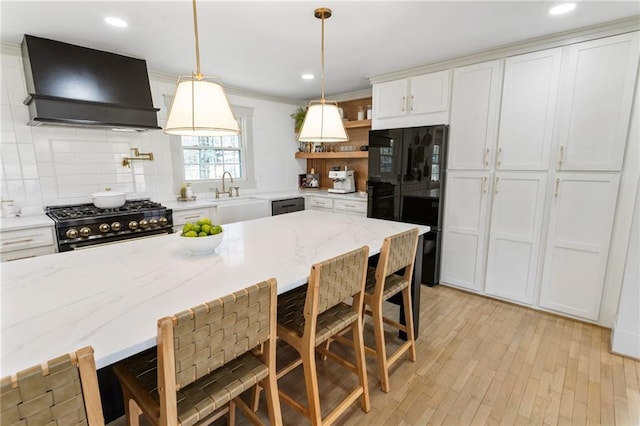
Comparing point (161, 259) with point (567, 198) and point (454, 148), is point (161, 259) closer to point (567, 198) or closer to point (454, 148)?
point (454, 148)

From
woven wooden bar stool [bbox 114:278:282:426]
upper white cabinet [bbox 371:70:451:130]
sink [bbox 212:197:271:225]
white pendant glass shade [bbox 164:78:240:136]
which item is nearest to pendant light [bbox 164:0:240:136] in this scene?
white pendant glass shade [bbox 164:78:240:136]

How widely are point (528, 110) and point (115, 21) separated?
3.30 metres

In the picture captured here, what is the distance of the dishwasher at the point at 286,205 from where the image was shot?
4.03 metres

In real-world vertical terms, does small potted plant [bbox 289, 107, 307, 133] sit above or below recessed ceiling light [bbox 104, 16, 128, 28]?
below

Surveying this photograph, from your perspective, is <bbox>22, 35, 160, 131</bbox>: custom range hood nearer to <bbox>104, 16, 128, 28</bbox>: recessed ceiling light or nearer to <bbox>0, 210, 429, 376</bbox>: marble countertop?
<bbox>104, 16, 128, 28</bbox>: recessed ceiling light

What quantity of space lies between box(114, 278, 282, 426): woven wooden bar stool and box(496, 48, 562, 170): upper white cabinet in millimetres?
2649

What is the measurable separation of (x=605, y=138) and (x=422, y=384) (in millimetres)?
2294

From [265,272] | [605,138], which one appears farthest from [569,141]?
[265,272]

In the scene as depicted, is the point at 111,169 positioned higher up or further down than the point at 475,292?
higher up

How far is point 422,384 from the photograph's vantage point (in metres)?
1.87

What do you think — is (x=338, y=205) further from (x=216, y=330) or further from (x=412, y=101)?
(x=216, y=330)

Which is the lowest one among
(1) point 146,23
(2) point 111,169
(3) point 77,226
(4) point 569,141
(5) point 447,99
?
(3) point 77,226

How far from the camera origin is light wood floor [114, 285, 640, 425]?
5.38 ft

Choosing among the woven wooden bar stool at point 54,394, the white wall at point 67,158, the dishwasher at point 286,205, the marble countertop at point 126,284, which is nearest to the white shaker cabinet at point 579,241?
the marble countertop at point 126,284
